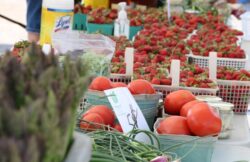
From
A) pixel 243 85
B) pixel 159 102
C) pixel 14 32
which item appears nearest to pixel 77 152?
pixel 159 102

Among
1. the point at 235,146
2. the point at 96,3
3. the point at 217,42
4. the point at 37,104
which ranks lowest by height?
the point at 235,146

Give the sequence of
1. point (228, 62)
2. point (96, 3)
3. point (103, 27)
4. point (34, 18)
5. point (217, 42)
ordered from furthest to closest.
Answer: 1. point (96, 3)
2. point (34, 18)
3. point (103, 27)
4. point (217, 42)
5. point (228, 62)

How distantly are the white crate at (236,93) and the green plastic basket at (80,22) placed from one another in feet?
5.80

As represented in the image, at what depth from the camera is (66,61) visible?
2.11 ft

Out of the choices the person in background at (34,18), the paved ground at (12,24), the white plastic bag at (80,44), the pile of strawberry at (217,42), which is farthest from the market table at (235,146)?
the paved ground at (12,24)

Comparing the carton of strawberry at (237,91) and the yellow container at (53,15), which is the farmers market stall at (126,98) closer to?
the carton of strawberry at (237,91)

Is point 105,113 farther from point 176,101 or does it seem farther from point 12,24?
point 12,24

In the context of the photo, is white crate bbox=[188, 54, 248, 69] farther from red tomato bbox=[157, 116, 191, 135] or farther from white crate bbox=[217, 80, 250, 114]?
red tomato bbox=[157, 116, 191, 135]

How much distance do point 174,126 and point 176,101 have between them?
0.18 m

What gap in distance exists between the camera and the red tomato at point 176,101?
5.14 feet

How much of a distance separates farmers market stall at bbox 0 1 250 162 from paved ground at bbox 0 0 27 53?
202 cm

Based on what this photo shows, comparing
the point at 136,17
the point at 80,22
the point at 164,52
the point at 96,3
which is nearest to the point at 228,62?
the point at 164,52

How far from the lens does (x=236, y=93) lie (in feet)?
6.68

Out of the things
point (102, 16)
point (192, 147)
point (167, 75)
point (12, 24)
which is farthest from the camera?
point (12, 24)
